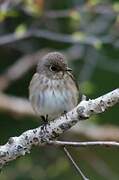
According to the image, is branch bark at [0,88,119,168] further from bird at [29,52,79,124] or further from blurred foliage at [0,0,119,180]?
blurred foliage at [0,0,119,180]

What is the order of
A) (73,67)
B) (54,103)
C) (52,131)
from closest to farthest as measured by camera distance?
1. (52,131)
2. (54,103)
3. (73,67)

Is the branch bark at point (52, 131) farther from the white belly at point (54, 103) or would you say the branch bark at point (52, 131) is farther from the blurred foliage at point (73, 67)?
the blurred foliage at point (73, 67)

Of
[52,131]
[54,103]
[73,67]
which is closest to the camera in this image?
[52,131]

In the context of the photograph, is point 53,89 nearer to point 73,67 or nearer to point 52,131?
point 52,131

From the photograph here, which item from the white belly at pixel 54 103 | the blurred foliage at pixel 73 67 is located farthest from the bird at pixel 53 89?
the blurred foliage at pixel 73 67

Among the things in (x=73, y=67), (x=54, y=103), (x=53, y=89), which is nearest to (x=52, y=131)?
(x=54, y=103)

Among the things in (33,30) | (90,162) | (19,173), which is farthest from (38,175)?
(33,30)
